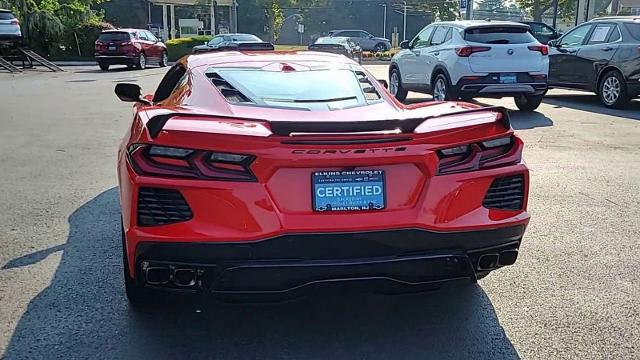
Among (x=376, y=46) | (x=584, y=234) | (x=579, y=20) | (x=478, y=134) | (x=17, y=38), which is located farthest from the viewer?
(x=376, y=46)

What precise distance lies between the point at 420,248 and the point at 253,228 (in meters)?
0.79

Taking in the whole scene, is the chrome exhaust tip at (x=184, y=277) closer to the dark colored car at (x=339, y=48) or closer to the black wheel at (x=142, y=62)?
the dark colored car at (x=339, y=48)

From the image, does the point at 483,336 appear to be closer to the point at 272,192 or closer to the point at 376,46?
the point at 272,192

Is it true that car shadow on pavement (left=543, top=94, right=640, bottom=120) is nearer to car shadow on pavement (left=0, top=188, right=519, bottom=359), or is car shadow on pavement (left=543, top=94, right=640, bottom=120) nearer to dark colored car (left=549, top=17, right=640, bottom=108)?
dark colored car (left=549, top=17, right=640, bottom=108)

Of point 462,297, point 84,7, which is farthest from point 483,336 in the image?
point 84,7

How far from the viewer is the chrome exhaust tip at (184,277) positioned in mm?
3096

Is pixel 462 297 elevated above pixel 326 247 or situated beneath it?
situated beneath

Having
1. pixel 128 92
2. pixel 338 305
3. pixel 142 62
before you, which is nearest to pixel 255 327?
pixel 338 305

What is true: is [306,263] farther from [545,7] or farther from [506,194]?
[545,7]

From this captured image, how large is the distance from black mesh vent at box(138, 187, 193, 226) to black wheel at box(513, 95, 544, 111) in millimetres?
10601

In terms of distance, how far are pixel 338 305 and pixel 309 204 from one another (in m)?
1.03

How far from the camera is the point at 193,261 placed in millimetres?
3041

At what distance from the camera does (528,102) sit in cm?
1281

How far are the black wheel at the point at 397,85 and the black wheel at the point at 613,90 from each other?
4.03 metres
